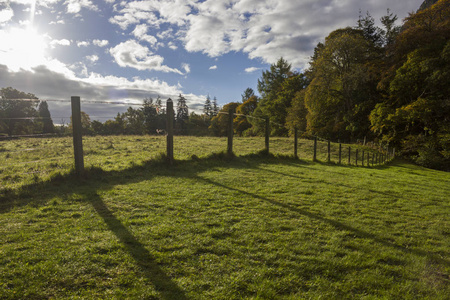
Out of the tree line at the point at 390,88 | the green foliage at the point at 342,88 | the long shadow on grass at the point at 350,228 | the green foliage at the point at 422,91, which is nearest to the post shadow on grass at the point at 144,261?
the long shadow on grass at the point at 350,228

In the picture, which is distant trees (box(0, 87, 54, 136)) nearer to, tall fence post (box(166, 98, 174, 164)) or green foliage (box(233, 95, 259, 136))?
tall fence post (box(166, 98, 174, 164))

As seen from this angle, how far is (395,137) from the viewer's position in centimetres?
2661

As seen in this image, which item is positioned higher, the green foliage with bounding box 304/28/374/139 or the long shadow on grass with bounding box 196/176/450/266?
the green foliage with bounding box 304/28/374/139

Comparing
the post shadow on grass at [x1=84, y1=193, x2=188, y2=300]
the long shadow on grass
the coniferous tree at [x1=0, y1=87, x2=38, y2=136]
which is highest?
the coniferous tree at [x1=0, y1=87, x2=38, y2=136]

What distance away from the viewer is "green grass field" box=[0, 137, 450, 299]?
241 cm

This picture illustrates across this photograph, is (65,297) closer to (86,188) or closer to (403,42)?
(86,188)

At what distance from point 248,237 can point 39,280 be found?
2579 mm

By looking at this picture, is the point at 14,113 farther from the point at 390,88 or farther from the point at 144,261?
the point at 390,88

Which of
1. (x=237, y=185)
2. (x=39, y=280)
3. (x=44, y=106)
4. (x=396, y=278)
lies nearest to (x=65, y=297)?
(x=39, y=280)

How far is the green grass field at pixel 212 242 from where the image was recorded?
241cm

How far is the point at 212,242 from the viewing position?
3309mm

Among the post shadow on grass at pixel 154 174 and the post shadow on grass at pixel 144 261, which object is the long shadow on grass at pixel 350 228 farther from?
the post shadow on grass at pixel 144 261

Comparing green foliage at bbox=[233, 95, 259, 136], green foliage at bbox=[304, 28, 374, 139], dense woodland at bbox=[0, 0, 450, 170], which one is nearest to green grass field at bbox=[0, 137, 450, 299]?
dense woodland at bbox=[0, 0, 450, 170]

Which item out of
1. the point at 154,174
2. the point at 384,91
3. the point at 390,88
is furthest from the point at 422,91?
the point at 154,174
